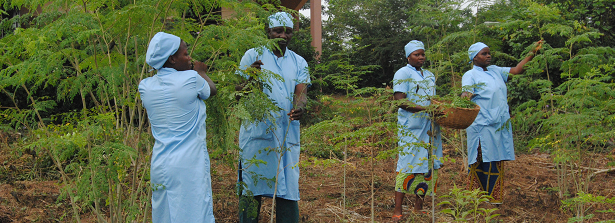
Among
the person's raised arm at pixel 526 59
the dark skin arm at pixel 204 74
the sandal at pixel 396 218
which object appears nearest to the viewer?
the dark skin arm at pixel 204 74

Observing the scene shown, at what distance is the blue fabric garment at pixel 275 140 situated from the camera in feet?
Result: 12.6

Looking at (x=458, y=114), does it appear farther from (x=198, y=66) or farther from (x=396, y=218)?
(x=198, y=66)

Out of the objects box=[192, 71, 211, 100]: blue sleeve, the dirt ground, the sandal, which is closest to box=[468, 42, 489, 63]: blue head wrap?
the dirt ground

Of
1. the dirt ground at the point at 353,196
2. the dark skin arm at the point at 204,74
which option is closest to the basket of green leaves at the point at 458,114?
the dirt ground at the point at 353,196

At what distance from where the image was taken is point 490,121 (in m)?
4.98

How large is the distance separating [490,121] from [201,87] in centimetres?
334

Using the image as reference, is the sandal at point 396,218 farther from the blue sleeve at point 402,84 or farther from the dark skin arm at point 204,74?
the dark skin arm at point 204,74

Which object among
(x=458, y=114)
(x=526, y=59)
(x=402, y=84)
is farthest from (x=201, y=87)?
(x=526, y=59)

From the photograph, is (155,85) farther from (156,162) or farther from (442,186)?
(442,186)

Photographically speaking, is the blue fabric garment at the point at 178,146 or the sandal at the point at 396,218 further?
the sandal at the point at 396,218

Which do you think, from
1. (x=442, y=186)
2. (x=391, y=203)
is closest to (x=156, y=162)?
(x=391, y=203)

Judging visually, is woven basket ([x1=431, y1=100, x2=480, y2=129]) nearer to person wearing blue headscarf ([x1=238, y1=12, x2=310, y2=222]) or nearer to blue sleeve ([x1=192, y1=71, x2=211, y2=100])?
person wearing blue headscarf ([x1=238, y1=12, x2=310, y2=222])

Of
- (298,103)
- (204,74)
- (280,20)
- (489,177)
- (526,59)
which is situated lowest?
(489,177)

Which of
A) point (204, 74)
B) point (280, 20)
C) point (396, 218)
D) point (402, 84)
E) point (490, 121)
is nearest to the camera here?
point (204, 74)
